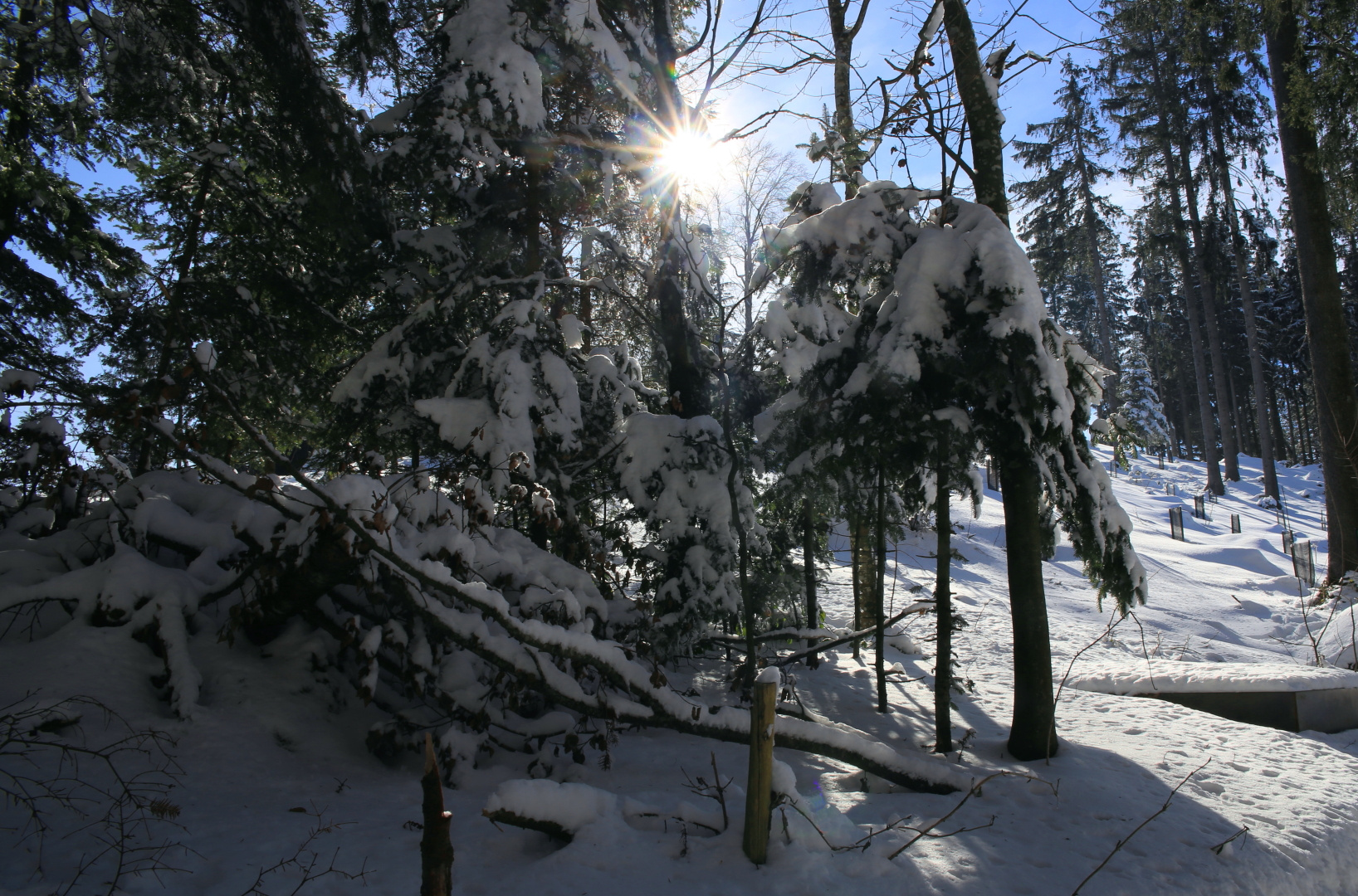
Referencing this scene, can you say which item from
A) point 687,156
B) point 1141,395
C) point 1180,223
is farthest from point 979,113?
point 1141,395

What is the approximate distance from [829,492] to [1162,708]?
170 inches

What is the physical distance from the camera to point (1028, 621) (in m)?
5.48

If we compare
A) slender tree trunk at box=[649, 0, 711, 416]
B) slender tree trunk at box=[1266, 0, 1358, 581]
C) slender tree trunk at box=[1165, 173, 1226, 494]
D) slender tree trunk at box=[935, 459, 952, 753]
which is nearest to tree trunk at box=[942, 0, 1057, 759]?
slender tree trunk at box=[935, 459, 952, 753]

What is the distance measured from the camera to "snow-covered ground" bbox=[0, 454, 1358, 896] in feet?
11.0

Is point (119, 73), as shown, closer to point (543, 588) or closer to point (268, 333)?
point (268, 333)

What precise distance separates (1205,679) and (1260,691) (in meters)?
0.50

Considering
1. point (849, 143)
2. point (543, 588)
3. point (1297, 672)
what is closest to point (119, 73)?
point (543, 588)

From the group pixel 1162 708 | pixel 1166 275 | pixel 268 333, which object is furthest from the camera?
pixel 1166 275

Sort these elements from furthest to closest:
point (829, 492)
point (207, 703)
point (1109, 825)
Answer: point (829, 492) → point (207, 703) → point (1109, 825)

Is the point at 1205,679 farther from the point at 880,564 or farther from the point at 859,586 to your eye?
the point at 880,564

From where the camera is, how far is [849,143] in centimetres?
655

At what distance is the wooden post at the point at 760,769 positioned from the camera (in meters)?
3.38

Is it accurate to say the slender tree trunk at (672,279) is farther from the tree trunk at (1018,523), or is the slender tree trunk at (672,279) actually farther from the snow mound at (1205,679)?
the snow mound at (1205,679)

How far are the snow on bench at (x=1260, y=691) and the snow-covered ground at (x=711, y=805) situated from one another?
254 mm
